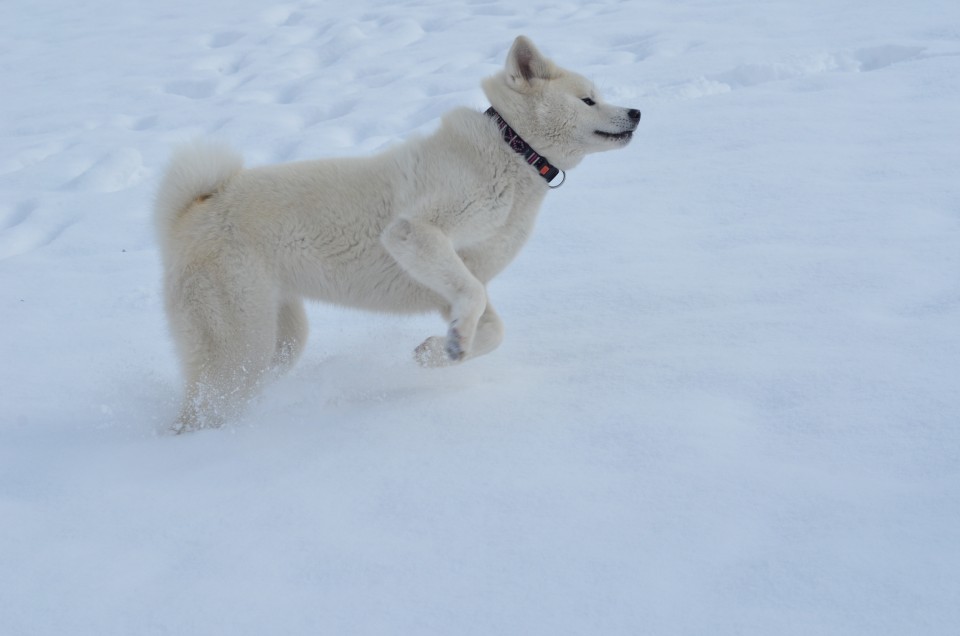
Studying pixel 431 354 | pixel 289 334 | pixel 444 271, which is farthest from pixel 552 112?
pixel 289 334

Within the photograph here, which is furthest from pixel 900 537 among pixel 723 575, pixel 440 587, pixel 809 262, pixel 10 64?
pixel 10 64

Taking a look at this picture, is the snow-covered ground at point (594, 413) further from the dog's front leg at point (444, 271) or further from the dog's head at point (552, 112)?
the dog's head at point (552, 112)

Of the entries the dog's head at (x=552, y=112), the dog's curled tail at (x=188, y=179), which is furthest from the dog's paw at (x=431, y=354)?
the dog's curled tail at (x=188, y=179)

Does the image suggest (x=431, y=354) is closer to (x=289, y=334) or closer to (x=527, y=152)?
(x=289, y=334)

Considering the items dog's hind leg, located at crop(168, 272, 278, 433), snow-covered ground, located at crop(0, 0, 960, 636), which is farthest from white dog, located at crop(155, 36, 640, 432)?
snow-covered ground, located at crop(0, 0, 960, 636)

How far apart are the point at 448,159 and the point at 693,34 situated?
601cm

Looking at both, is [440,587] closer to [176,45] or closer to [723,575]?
[723,575]

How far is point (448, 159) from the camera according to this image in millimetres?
3656

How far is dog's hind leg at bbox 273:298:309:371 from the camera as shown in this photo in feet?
13.0

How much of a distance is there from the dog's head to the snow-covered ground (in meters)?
0.84

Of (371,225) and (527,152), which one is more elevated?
(527,152)

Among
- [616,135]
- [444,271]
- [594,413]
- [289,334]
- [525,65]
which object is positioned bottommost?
[289,334]

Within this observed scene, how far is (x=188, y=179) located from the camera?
3.69 metres

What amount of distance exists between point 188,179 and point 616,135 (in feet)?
6.46
